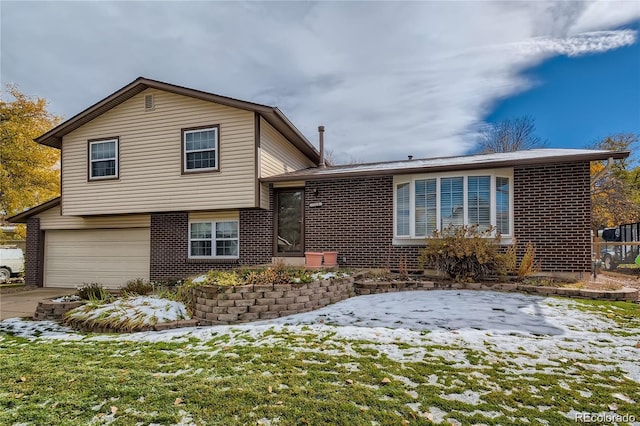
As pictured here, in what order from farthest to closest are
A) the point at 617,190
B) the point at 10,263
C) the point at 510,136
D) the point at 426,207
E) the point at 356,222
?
1. the point at 510,136
2. the point at 617,190
3. the point at 10,263
4. the point at 356,222
5. the point at 426,207

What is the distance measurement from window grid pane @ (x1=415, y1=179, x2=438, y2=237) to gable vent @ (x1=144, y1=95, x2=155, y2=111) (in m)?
9.25

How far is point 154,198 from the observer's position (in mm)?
11641

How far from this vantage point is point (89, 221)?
13141mm

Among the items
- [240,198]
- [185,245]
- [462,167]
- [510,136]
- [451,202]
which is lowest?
Result: [185,245]

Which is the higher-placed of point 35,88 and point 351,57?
point 35,88

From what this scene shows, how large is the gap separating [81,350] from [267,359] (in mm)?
2934

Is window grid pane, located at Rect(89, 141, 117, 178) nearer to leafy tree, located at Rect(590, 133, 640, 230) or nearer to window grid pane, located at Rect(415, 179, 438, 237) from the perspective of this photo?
window grid pane, located at Rect(415, 179, 438, 237)

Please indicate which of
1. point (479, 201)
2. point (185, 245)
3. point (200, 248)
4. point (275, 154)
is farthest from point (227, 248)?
point (479, 201)

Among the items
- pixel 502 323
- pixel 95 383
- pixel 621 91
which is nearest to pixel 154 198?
pixel 95 383

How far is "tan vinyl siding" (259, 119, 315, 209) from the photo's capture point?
11.0 metres

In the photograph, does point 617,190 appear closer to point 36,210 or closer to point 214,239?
point 214,239

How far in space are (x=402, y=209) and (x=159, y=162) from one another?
26.6 ft

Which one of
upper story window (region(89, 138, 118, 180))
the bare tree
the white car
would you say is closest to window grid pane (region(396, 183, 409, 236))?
upper story window (region(89, 138, 118, 180))

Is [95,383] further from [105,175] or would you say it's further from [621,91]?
[621,91]
